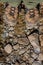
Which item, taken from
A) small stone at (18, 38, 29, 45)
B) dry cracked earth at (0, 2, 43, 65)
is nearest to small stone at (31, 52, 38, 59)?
dry cracked earth at (0, 2, 43, 65)

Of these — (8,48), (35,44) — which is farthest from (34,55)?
(8,48)

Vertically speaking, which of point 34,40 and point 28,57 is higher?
point 34,40

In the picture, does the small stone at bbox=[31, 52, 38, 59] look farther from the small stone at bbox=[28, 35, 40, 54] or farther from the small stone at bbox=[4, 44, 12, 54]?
the small stone at bbox=[4, 44, 12, 54]

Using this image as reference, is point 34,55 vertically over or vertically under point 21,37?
under

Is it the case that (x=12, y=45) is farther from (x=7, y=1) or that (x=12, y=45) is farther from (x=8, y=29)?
(x=7, y=1)

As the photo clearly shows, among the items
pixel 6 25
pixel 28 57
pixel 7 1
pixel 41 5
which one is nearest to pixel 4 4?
pixel 7 1

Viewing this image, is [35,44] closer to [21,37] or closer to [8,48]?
[21,37]

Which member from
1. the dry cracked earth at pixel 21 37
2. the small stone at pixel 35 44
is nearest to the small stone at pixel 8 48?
the dry cracked earth at pixel 21 37

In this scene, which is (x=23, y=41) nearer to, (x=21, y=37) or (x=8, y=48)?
(x=21, y=37)
